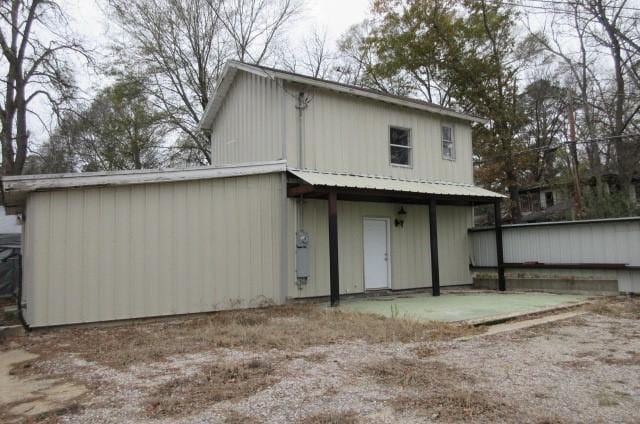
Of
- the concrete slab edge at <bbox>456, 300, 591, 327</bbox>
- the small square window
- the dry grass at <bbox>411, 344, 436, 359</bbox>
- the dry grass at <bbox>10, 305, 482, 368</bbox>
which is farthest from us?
the small square window

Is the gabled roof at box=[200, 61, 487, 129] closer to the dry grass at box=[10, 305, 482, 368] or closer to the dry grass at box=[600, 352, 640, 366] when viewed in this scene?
the dry grass at box=[10, 305, 482, 368]

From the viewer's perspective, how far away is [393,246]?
11742 mm

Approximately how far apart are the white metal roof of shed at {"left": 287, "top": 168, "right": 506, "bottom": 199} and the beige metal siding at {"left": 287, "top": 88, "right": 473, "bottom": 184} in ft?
0.73

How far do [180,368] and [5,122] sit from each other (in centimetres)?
1408

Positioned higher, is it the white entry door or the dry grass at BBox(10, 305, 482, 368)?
the white entry door

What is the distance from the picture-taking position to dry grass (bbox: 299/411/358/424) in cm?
334

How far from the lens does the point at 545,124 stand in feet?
85.1

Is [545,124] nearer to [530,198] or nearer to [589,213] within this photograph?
[530,198]

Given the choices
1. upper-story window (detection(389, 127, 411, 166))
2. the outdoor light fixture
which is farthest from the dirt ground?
upper-story window (detection(389, 127, 411, 166))

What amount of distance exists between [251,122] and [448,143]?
5.63 metres

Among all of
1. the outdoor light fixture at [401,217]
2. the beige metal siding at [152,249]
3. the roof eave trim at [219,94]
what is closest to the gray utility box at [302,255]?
the beige metal siding at [152,249]

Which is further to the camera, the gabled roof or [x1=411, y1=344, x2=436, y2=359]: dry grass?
the gabled roof

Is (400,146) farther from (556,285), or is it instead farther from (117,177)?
(117,177)

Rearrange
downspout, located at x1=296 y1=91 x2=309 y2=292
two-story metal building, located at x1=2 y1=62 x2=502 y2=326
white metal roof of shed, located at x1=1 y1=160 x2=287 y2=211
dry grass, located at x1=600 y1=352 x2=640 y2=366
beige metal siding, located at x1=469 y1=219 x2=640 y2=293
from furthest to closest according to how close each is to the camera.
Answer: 1. beige metal siding, located at x1=469 y1=219 x2=640 y2=293
2. downspout, located at x1=296 y1=91 x2=309 y2=292
3. two-story metal building, located at x1=2 y1=62 x2=502 y2=326
4. white metal roof of shed, located at x1=1 y1=160 x2=287 y2=211
5. dry grass, located at x1=600 y1=352 x2=640 y2=366
